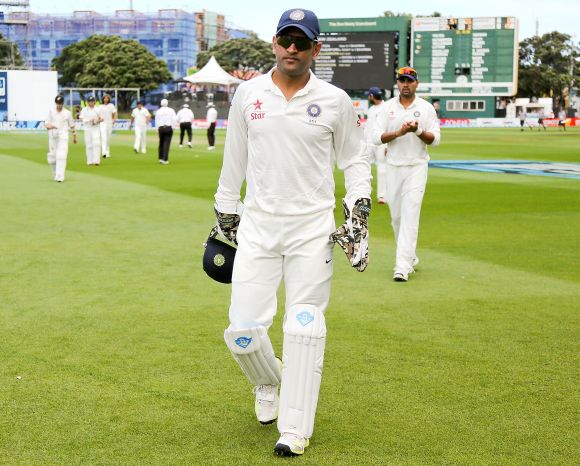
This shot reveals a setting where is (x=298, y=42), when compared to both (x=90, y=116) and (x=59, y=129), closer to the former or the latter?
(x=59, y=129)

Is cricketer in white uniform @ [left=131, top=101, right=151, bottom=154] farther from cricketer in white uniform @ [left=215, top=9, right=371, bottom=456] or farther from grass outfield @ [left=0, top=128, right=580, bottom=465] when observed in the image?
cricketer in white uniform @ [left=215, top=9, right=371, bottom=456]

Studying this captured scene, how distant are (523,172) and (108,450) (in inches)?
880

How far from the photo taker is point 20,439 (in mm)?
5234

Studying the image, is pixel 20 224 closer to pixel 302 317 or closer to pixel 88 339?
pixel 88 339

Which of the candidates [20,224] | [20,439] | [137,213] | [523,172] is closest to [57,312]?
[20,439]

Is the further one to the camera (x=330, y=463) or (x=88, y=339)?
(x=88, y=339)

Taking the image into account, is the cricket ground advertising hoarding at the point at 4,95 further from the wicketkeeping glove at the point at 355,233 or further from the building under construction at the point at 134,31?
the building under construction at the point at 134,31

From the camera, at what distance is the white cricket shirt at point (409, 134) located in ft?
34.5

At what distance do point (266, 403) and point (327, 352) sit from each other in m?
1.80

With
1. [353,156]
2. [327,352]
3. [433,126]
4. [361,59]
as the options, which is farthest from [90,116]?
[361,59]

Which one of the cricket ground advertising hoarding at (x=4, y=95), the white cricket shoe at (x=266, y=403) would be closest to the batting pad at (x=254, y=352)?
the white cricket shoe at (x=266, y=403)

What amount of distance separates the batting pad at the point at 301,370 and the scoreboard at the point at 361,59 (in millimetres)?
67195

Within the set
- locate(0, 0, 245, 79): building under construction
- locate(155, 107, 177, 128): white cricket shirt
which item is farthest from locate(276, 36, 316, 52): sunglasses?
locate(0, 0, 245, 79): building under construction

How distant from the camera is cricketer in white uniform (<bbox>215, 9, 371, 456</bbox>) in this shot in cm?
502
